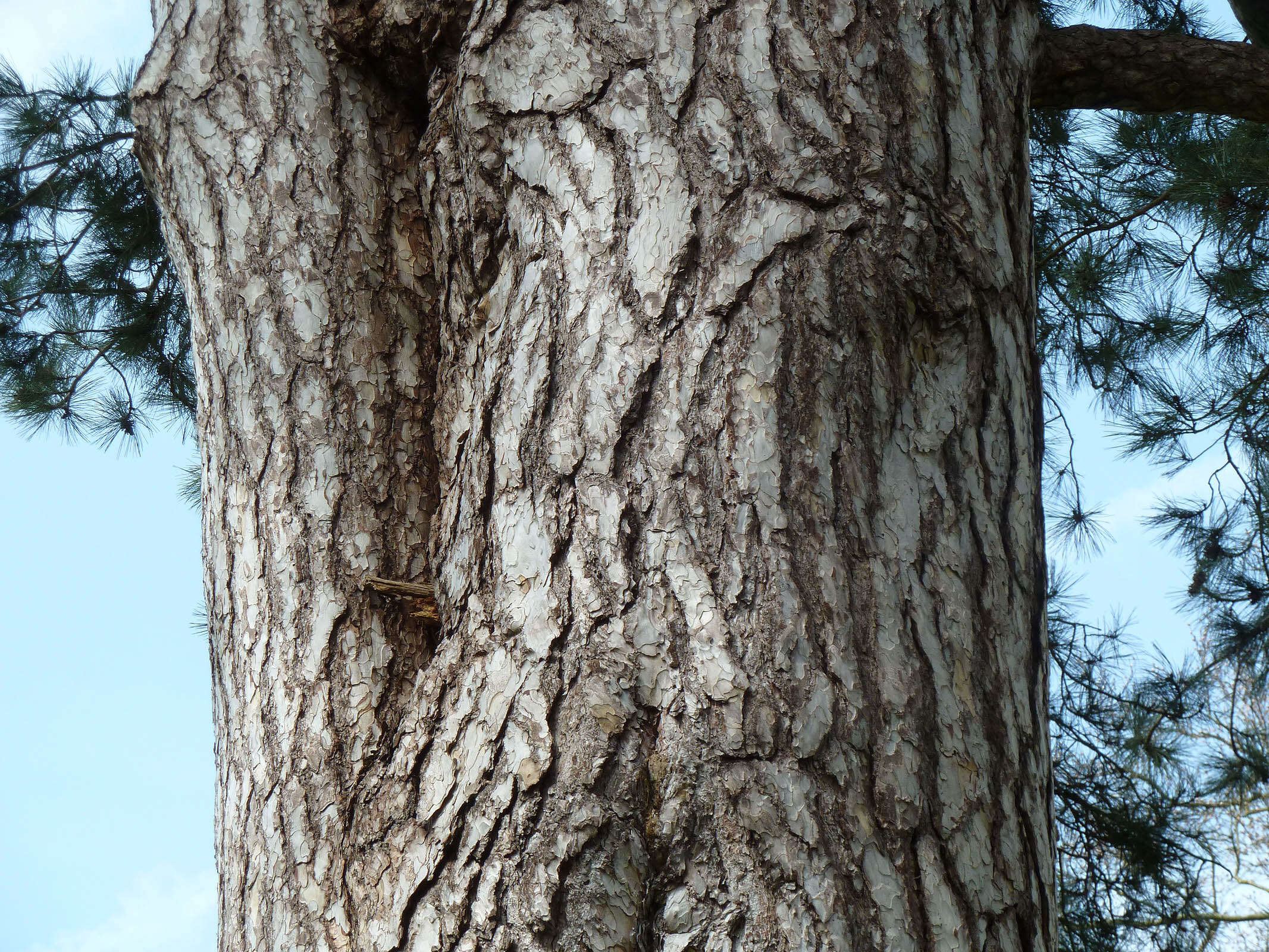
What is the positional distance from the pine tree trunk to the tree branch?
24 centimetres

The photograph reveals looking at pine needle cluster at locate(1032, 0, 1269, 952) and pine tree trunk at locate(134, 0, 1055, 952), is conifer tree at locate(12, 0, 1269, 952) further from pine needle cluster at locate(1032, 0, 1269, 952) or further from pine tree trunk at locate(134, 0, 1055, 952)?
pine tree trunk at locate(134, 0, 1055, 952)

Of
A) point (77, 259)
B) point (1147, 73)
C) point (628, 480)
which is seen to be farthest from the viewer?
point (77, 259)

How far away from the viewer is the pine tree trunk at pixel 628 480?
30.4 inches

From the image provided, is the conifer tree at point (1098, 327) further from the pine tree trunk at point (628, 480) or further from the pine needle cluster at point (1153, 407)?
the pine tree trunk at point (628, 480)

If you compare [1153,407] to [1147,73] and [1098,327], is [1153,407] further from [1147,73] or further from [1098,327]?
[1147,73]

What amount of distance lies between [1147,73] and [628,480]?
3.50ft

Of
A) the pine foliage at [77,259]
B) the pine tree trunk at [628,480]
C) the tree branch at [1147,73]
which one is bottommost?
the pine tree trunk at [628,480]

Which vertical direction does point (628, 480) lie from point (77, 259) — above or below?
below

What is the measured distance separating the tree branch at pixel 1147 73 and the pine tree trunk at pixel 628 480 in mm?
240

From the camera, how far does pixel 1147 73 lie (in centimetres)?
138

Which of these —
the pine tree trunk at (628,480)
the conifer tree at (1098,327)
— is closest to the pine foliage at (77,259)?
the conifer tree at (1098,327)

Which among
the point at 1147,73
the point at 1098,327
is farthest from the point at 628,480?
the point at 1098,327

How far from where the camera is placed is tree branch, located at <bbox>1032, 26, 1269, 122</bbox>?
4.37 ft

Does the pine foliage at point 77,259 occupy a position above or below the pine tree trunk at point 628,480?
above
